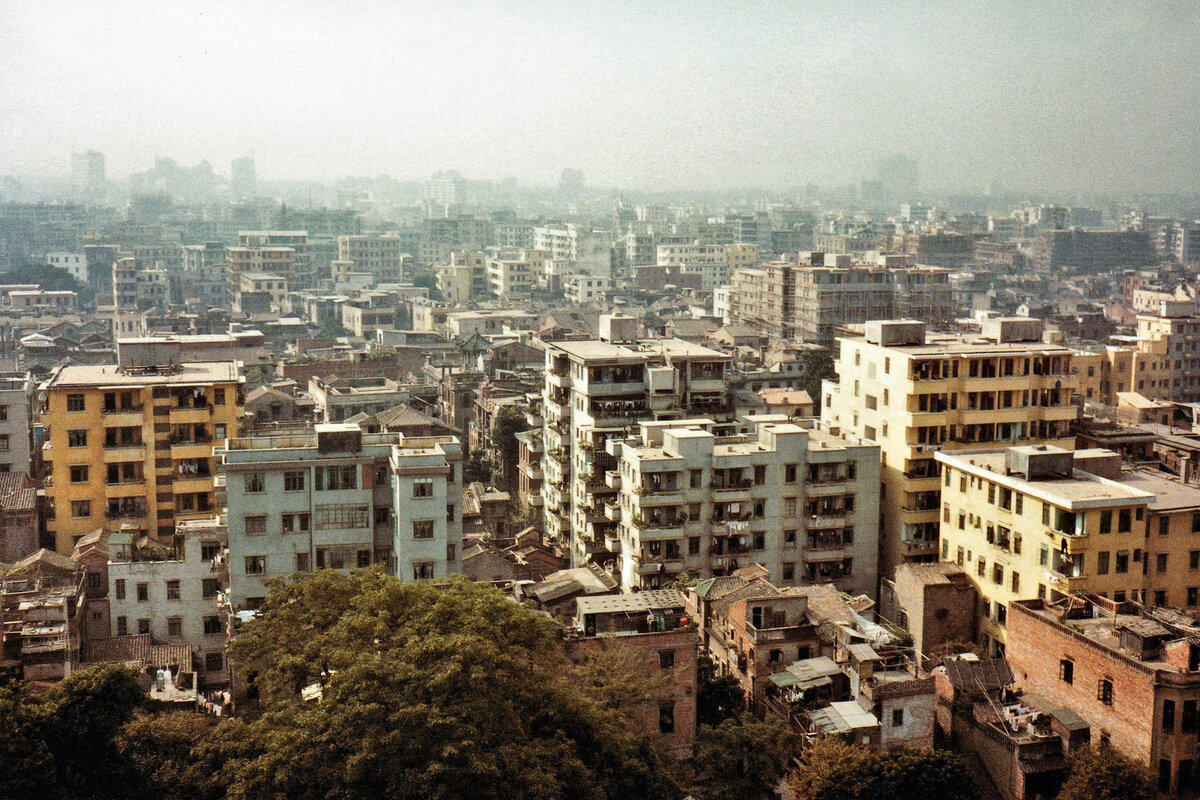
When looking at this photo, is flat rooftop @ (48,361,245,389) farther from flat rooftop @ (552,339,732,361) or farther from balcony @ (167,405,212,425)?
flat rooftop @ (552,339,732,361)

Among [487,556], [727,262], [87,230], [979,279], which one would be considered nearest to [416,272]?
[727,262]

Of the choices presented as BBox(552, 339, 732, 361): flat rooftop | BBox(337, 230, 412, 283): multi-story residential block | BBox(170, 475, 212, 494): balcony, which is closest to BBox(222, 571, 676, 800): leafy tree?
BBox(170, 475, 212, 494): balcony

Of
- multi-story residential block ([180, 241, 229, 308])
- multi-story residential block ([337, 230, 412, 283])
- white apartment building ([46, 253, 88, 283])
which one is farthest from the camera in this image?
multi-story residential block ([337, 230, 412, 283])

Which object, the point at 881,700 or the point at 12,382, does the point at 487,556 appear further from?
the point at 12,382

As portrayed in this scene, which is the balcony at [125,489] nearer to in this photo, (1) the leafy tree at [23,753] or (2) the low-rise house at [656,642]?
(1) the leafy tree at [23,753]

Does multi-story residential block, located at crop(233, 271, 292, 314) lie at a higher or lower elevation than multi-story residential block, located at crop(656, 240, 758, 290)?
lower

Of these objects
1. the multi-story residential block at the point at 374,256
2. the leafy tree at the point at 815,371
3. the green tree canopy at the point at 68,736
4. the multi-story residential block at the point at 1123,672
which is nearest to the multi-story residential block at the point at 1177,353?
the leafy tree at the point at 815,371

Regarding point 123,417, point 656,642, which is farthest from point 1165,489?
point 123,417
